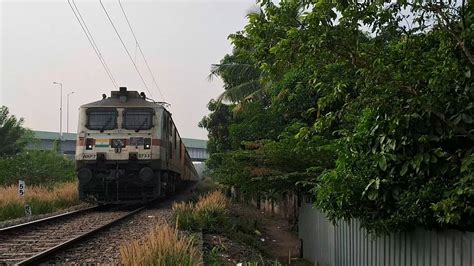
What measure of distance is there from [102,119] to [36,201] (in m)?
4.21

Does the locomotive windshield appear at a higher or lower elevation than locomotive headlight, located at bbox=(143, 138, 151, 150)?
higher

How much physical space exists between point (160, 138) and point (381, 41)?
496 inches

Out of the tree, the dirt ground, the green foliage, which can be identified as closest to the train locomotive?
the dirt ground

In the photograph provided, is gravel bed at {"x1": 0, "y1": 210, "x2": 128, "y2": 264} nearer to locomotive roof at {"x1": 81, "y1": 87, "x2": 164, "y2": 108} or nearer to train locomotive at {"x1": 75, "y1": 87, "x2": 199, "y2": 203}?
train locomotive at {"x1": 75, "y1": 87, "x2": 199, "y2": 203}

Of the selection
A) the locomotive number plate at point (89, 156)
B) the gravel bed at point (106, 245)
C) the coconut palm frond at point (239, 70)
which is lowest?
the gravel bed at point (106, 245)

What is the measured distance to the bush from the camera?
28938 millimetres

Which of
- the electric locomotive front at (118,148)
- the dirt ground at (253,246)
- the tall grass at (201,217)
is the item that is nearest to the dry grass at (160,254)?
→ the dirt ground at (253,246)

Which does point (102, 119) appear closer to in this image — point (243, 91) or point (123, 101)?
point (123, 101)

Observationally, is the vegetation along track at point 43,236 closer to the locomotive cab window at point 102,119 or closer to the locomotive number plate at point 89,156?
the locomotive number plate at point 89,156

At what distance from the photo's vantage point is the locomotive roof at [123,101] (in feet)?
57.9

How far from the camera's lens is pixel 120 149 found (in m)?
17.2

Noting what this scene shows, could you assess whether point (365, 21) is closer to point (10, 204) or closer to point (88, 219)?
point (88, 219)

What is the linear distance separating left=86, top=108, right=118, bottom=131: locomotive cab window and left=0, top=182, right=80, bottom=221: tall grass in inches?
137

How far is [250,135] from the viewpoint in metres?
18.2
